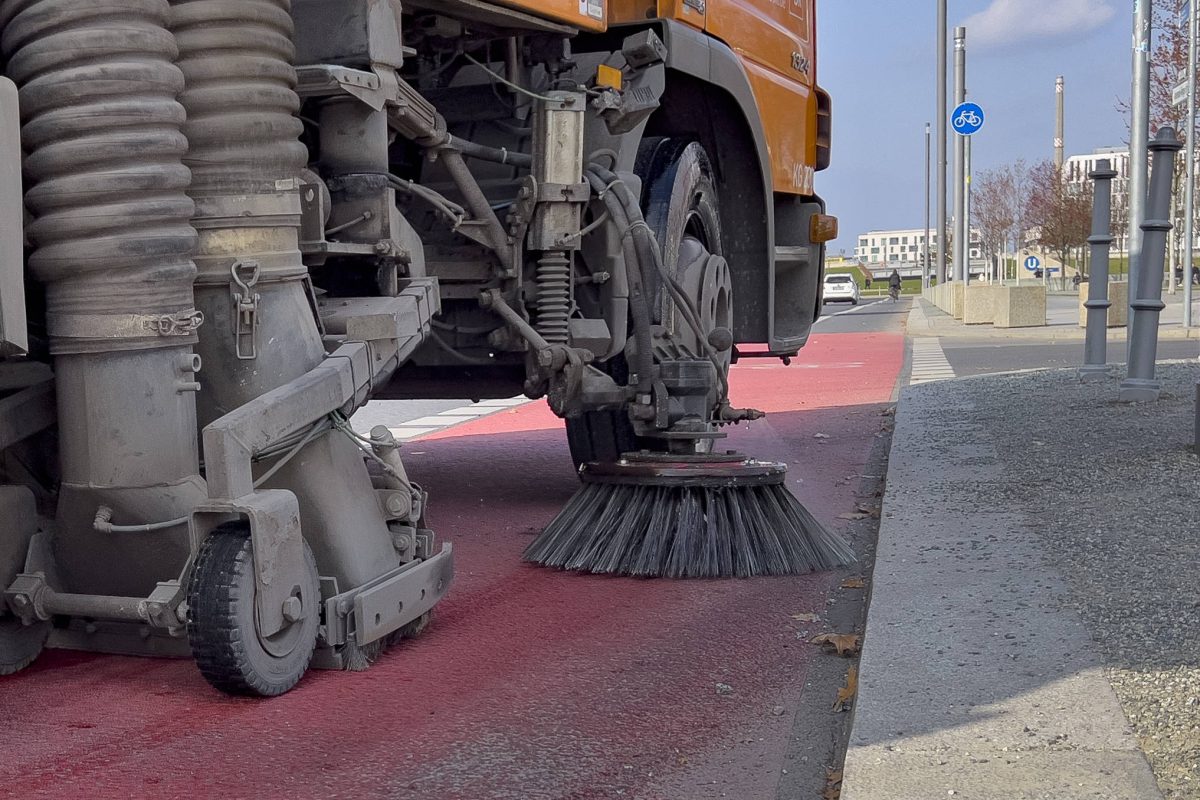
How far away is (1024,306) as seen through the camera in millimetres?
22312

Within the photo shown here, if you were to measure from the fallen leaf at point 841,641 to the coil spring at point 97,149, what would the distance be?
71.2 inches

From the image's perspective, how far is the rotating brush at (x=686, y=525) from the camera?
4.36 meters

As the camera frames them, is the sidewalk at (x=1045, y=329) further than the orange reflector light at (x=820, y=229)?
Yes

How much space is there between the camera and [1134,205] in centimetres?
1227

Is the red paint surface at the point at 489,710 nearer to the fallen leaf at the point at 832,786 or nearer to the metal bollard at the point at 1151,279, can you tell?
the fallen leaf at the point at 832,786

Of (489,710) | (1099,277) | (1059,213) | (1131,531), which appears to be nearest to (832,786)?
(489,710)

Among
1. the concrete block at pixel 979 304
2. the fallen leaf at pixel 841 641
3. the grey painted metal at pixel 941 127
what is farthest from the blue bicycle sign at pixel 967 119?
the fallen leaf at pixel 841 641

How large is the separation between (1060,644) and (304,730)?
166cm

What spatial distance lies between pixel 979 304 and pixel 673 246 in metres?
19.9

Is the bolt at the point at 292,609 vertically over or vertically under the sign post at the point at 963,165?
under

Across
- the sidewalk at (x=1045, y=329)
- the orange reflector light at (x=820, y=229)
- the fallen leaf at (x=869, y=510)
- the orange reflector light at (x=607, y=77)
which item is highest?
the orange reflector light at (x=607, y=77)

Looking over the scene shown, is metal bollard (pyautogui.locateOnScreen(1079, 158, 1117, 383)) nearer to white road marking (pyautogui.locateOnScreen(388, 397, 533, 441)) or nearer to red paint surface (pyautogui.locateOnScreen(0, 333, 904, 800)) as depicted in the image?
white road marking (pyautogui.locateOnScreen(388, 397, 533, 441))

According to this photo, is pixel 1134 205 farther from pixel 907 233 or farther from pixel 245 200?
pixel 907 233

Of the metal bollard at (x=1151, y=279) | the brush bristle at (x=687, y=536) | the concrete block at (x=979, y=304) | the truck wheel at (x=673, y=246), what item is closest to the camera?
the brush bristle at (x=687, y=536)
